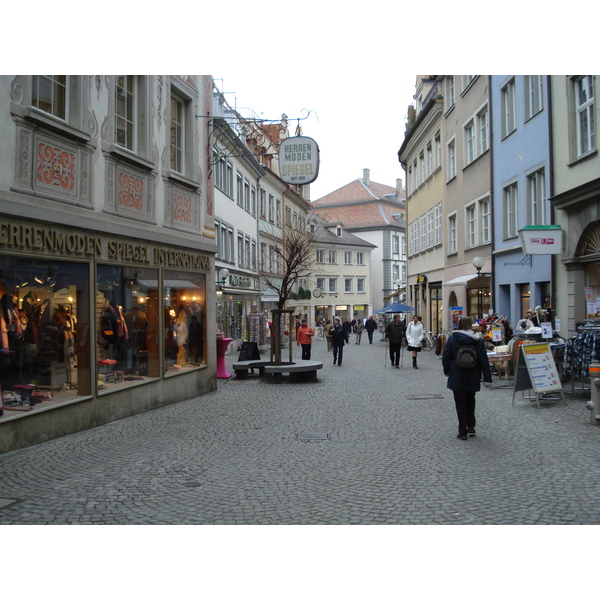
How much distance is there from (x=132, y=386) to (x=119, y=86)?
5.37 m

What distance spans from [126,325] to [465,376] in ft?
20.4

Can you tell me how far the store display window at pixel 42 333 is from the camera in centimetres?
849

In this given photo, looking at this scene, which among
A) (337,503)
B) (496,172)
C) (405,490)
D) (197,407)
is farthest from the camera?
(496,172)

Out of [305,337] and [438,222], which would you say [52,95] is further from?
[438,222]

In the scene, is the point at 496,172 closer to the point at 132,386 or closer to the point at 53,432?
the point at 132,386

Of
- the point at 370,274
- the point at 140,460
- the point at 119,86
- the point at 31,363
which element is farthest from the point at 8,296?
the point at 370,274

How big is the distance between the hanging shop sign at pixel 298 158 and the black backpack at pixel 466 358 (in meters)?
6.98

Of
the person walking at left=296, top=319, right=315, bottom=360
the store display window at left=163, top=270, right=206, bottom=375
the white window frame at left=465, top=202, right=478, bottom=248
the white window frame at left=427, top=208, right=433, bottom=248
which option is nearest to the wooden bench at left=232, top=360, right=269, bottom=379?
the store display window at left=163, top=270, right=206, bottom=375

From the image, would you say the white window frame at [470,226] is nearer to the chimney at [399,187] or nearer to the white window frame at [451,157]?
the white window frame at [451,157]

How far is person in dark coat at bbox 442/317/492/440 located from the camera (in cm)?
885

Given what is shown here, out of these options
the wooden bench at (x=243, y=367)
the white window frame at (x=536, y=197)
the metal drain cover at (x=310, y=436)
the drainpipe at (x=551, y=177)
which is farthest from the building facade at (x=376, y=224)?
the metal drain cover at (x=310, y=436)

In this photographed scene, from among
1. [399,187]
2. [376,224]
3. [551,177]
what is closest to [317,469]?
[551,177]

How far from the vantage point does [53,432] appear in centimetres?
907

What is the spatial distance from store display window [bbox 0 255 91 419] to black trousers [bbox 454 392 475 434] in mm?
5683
